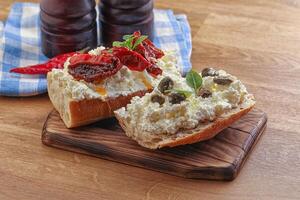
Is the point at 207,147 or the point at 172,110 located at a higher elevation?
the point at 172,110

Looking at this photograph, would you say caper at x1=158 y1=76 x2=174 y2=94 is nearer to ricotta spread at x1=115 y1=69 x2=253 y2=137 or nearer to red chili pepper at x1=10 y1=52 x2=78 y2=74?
ricotta spread at x1=115 y1=69 x2=253 y2=137

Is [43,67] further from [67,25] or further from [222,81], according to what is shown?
[222,81]

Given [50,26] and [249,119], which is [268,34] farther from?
[50,26]

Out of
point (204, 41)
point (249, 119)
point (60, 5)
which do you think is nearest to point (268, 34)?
point (204, 41)

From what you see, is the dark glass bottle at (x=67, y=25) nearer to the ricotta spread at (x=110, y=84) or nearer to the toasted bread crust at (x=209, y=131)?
the ricotta spread at (x=110, y=84)

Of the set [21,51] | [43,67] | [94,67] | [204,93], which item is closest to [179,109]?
[204,93]

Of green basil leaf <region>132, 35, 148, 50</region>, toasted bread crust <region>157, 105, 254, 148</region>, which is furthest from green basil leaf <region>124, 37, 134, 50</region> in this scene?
toasted bread crust <region>157, 105, 254, 148</region>
